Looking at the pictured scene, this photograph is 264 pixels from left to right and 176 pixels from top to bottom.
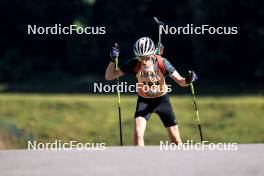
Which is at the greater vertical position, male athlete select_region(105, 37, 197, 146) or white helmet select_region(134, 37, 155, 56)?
white helmet select_region(134, 37, 155, 56)

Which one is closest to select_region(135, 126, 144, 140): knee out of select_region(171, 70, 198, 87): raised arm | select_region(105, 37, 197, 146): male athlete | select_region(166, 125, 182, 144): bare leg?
select_region(105, 37, 197, 146): male athlete

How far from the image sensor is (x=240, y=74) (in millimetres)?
43500

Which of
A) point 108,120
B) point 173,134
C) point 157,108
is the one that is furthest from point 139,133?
point 108,120

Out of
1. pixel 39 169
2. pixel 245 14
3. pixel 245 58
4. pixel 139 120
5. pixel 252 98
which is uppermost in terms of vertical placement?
pixel 245 14

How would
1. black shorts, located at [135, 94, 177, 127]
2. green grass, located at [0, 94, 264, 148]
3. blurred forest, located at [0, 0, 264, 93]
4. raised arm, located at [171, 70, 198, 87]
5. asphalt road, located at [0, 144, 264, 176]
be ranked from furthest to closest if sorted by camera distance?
blurred forest, located at [0, 0, 264, 93] → green grass, located at [0, 94, 264, 148] → black shorts, located at [135, 94, 177, 127] → raised arm, located at [171, 70, 198, 87] → asphalt road, located at [0, 144, 264, 176]

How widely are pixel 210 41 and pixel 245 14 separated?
368cm

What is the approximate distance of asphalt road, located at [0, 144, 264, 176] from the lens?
6.91 m

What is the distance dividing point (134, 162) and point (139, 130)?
10.9 ft

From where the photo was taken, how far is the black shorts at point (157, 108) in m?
11.0

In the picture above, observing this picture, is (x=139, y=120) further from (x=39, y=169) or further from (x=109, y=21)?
(x=109, y=21)

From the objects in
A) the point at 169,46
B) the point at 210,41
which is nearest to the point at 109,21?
the point at 169,46

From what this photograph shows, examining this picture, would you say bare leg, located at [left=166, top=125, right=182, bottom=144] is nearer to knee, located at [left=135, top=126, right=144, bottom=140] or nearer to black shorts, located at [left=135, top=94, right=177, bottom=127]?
black shorts, located at [left=135, top=94, right=177, bottom=127]

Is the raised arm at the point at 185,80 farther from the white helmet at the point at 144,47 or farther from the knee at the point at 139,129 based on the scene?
the knee at the point at 139,129

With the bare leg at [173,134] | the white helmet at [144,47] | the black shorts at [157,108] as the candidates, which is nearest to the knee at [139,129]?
the black shorts at [157,108]
